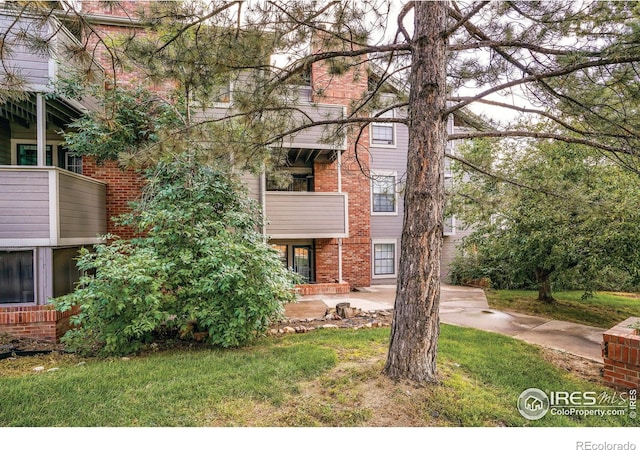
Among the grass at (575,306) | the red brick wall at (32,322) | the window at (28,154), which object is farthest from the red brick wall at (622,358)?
the window at (28,154)

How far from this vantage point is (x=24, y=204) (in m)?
4.96

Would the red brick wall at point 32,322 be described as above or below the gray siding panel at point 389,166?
below

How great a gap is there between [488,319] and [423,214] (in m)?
4.25

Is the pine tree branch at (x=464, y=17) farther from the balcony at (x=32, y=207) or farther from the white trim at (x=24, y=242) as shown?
the white trim at (x=24, y=242)

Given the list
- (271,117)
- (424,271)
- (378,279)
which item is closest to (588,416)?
(424,271)

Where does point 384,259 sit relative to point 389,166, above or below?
below

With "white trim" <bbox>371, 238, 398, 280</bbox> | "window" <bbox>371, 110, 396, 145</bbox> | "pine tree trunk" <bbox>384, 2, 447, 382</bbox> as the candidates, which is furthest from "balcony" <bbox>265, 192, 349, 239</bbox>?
"pine tree trunk" <bbox>384, 2, 447, 382</bbox>

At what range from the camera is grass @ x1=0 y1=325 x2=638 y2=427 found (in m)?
2.68

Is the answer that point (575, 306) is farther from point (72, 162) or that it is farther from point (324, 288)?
point (72, 162)

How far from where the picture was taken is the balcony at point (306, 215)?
8297mm

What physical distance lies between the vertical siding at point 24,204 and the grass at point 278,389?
1881 millimetres
